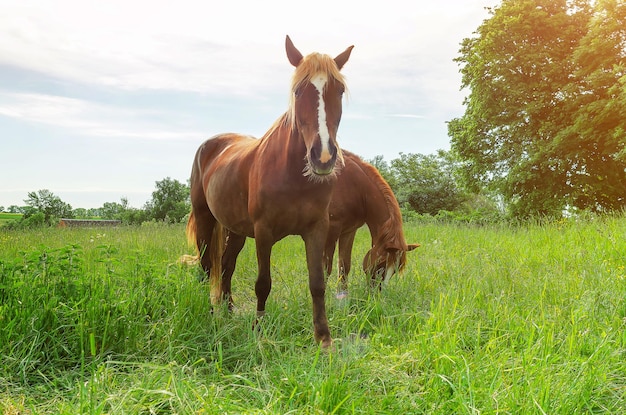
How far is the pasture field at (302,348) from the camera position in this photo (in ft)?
7.61

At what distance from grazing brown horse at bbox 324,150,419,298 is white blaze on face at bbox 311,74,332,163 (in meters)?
1.95

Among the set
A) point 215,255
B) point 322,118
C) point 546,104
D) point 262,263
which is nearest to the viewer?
point 322,118

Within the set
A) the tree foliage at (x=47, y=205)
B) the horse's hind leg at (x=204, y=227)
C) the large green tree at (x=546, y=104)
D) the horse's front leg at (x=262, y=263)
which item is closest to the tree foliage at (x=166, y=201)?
the tree foliage at (x=47, y=205)

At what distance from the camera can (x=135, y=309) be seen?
11.4 feet

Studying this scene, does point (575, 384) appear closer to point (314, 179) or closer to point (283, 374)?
point (283, 374)

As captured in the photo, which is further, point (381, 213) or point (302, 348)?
point (381, 213)

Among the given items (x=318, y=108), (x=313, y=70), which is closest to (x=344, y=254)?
(x=318, y=108)

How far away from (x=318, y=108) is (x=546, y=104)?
61.3 feet

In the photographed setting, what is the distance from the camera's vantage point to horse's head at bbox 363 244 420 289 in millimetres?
4645

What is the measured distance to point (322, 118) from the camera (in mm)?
3160

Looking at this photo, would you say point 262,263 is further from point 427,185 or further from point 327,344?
point 427,185

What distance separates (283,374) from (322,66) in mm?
2229

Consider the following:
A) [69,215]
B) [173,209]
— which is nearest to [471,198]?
[173,209]

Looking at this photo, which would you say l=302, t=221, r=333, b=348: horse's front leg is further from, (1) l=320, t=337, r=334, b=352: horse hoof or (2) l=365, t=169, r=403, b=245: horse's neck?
(2) l=365, t=169, r=403, b=245: horse's neck
